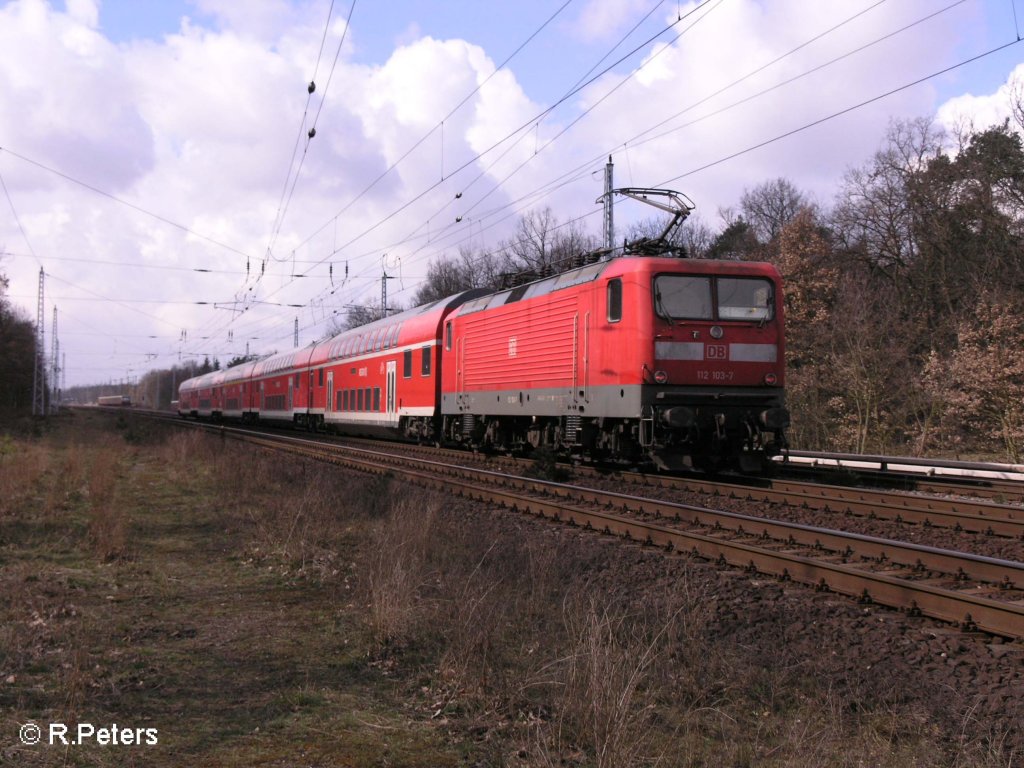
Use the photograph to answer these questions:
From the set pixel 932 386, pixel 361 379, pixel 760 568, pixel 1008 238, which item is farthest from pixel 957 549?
pixel 1008 238

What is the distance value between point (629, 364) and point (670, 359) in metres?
0.64

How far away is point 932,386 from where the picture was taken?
2405cm

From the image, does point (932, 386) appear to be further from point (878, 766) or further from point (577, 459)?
point (878, 766)

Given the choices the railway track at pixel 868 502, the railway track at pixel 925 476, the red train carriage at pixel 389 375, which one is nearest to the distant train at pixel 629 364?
the railway track at pixel 868 502

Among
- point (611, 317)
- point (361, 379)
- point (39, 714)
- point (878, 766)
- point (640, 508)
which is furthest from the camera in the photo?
point (361, 379)

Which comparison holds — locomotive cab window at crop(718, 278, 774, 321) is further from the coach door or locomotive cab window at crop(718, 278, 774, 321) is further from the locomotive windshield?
the coach door

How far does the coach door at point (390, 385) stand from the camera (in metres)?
25.8

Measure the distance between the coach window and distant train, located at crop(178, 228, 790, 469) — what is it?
0.06 feet

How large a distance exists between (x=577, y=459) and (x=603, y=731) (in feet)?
43.9

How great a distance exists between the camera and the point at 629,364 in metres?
13.4

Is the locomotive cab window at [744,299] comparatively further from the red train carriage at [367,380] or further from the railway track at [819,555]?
the red train carriage at [367,380]

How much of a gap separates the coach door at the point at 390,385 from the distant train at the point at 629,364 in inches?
176

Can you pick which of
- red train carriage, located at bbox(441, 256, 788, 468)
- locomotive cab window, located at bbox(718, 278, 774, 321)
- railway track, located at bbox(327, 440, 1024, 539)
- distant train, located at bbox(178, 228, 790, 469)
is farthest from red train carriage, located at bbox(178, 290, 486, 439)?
locomotive cab window, located at bbox(718, 278, 774, 321)

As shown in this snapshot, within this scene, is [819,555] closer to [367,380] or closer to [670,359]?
[670,359]
